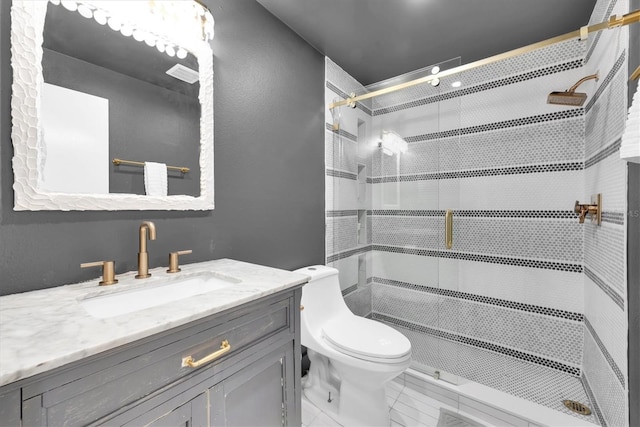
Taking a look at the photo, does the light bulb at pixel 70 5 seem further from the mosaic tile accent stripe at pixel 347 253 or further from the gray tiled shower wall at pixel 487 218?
the mosaic tile accent stripe at pixel 347 253

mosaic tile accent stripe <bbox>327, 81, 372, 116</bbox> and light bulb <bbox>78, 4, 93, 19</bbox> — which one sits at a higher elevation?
mosaic tile accent stripe <bbox>327, 81, 372, 116</bbox>

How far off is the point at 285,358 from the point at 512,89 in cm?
238

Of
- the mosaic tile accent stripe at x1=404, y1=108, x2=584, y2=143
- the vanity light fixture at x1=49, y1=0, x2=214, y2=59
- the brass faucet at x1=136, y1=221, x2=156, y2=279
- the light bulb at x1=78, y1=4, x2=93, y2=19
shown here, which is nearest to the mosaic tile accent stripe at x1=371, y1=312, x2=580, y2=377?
the mosaic tile accent stripe at x1=404, y1=108, x2=584, y2=143

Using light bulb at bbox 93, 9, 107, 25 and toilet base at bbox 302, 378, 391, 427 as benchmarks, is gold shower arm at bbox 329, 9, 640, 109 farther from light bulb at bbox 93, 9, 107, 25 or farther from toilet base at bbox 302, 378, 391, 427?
toilet base at bbox 302, 378, 391, 427

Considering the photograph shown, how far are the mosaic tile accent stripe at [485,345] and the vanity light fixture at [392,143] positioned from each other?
4.78 ft

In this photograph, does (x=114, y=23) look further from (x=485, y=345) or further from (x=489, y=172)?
(x=485, y=345)

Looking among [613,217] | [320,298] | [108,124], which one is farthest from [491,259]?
[108,124]

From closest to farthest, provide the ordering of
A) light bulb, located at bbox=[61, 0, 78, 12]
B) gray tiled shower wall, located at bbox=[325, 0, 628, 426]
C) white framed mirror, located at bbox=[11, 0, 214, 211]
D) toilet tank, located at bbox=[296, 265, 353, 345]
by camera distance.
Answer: white framed mirror, located at bbox=[11, 0, 214, 211]
light bulb, located at bbox=[61, 0, 78, 12]
toilet tank, located at bbox=[296, 265, 353, 345]
gray tiled shower wall, located at bbox=[325, 0, 628, 426]

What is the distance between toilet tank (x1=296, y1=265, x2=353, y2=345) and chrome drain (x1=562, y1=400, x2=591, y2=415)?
4.47ft

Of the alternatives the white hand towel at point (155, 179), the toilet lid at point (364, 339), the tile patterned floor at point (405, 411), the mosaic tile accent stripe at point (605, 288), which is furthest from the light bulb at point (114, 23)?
the mosaic tile accent stripe at point (605, 288)

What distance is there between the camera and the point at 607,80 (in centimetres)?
140

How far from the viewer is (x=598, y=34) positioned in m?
1.55

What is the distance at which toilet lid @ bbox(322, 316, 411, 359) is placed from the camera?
1425mm

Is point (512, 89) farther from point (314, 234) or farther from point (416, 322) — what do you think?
point (416, 322)
